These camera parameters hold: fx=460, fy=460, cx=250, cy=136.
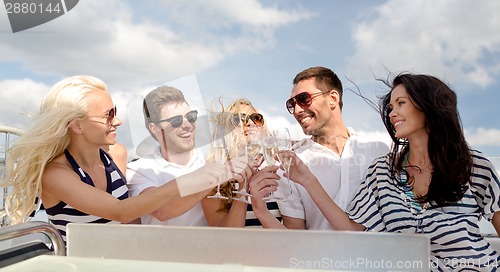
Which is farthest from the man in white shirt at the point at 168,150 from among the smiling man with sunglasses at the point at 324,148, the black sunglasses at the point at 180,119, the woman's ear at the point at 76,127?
the smiling man with sunglasses at the point at 324,148

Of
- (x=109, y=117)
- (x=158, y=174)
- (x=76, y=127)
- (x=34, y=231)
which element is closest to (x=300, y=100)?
(x=158, y=174)

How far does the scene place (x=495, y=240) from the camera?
2529 millimetres

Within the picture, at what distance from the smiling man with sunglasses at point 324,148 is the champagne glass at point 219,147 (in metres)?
0.47

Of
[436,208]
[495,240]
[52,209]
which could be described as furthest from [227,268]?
[495,240]

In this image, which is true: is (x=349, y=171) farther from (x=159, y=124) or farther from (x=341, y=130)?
(x=159, y=124)

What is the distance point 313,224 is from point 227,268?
1299 millimetres

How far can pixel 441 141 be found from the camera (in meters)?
1.95

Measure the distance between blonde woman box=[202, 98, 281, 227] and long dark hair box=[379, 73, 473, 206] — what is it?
668mm

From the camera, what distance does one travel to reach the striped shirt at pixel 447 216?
180 cm

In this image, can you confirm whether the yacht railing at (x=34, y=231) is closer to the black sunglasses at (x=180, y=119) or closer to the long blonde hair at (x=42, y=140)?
the long blonde hair at (x=42, y=140)

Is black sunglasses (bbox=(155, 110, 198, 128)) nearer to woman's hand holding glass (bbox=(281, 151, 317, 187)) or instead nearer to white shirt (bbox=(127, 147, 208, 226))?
white shirt (bbox=(127, 147, 208, 226))

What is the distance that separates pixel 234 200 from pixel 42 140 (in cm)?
94

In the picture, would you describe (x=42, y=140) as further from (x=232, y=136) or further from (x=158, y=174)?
(x=232, y=136)

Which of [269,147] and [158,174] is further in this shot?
[158,174]
